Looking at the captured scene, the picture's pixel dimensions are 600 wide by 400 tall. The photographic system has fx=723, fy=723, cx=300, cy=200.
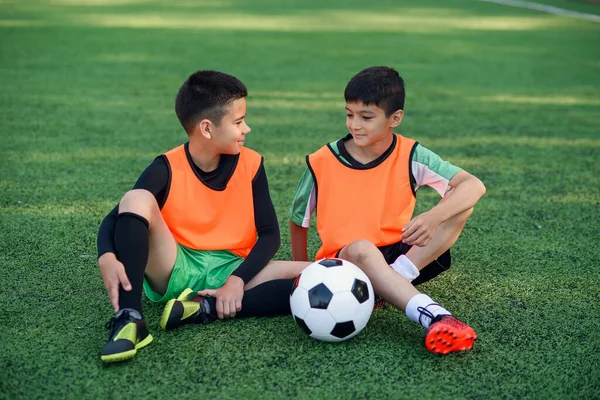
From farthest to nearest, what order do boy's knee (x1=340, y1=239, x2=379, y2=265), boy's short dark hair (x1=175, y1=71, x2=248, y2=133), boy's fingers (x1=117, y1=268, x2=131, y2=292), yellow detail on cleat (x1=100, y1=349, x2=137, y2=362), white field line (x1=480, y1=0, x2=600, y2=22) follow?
white field line (x1=480, y1=0, x2=600, y2=22)
boy's short dark hair (x1=175, y1=71, x2=248, y2=133)
boy's knee (x1=340, y1=239, x2=379, y2=265)
boy's fingers (x1=117, y1=268, x2=131, y2=292)
yellow detail on cleat (x1=100, y1=349, x2=137, y2=362)

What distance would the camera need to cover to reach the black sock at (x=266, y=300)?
110 inches

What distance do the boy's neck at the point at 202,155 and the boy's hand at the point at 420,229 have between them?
0.83 meters

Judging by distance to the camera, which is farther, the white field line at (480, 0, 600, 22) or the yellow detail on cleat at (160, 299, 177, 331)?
the white field line at (480, 0, 600, 22)

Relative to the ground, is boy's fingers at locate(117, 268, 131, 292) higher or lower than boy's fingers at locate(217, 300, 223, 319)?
higher

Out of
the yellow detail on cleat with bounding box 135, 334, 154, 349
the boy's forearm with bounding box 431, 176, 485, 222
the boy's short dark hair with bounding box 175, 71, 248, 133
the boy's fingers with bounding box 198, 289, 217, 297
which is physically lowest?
the yellow detail on cleat with bounding box 135, 334, 154, 349

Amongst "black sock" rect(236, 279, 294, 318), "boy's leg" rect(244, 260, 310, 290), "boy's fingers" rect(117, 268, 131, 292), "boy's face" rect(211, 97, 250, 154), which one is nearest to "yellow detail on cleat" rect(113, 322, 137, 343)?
"boy's fingers" rect(117, 268, 131, 292)

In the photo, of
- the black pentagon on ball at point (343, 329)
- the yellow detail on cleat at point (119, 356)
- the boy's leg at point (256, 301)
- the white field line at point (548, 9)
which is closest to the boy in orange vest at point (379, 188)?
the boy's leg at point (256, 301)

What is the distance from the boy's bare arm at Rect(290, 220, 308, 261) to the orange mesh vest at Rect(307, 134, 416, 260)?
0.36 feet

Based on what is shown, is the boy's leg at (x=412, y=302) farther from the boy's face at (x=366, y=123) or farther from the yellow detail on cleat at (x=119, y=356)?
the yellow detail on cleat at (x=119, y=356)

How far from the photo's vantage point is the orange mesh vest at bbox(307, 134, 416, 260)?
296 centimetres

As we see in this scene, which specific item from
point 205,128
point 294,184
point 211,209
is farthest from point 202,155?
point 294,184

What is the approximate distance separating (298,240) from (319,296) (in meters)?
0.56

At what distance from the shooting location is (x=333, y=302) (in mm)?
2551

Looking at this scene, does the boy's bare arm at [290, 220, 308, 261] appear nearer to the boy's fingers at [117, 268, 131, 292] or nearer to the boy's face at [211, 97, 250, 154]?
the boy's face at [211, 97, 250, 154]
